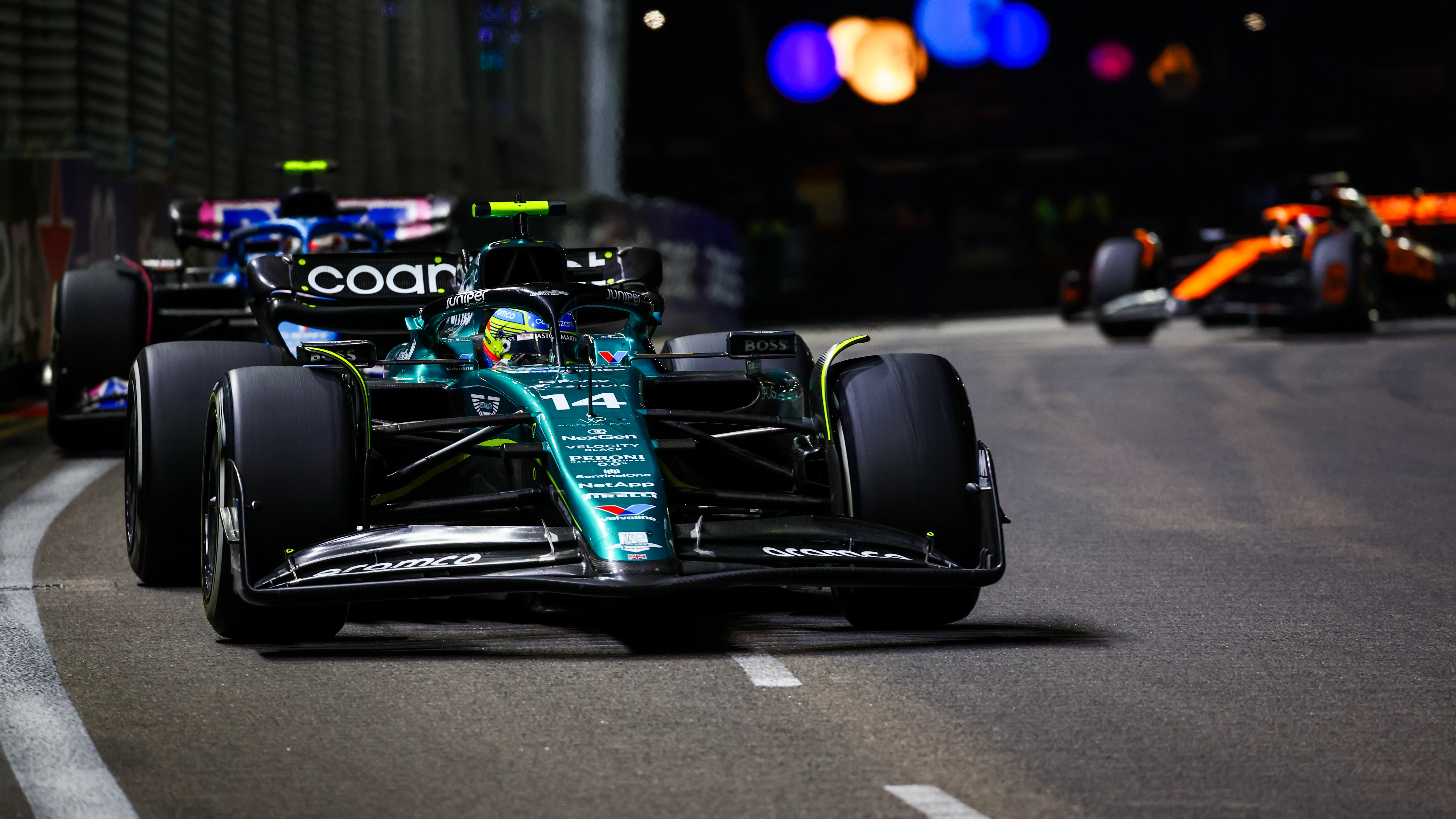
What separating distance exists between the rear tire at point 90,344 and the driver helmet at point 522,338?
5138 millimetres

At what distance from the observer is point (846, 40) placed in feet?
129

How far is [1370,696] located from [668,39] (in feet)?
117

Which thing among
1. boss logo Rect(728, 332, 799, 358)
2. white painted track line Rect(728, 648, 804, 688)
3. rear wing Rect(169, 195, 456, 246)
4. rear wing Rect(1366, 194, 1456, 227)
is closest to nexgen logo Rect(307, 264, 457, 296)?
boss logo Rect(728, 332, 799, 358)

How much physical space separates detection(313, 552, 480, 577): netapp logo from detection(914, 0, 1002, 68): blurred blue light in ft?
113

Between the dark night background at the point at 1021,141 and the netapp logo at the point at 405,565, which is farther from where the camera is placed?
the dark night background at the point at 1021,141

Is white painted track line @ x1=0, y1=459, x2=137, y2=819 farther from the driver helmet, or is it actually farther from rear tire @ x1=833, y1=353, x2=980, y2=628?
rear tire @ x1=833, y1=353, x2=980, y2=628

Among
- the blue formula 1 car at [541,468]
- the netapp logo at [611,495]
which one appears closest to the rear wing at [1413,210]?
the blue formula 1 car at [541,468]

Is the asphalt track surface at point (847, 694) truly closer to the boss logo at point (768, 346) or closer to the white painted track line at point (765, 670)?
the white painted track line at point (765, 670)

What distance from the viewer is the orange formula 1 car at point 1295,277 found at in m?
21.6

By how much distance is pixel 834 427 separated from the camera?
665 centimetres

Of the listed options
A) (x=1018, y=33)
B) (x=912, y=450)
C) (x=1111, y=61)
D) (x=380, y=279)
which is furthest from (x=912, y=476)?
(x=1111, y=61)

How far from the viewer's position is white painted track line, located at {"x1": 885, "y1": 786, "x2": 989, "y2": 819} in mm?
4305

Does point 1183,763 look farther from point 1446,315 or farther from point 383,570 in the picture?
point 1446,315

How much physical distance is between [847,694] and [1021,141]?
118ft
